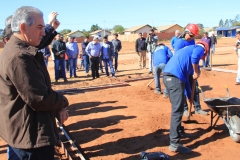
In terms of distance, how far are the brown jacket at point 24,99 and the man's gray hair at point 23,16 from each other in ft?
0.38

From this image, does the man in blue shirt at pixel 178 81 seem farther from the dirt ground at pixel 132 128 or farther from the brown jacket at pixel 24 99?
the brown jacket at pixel 24 99

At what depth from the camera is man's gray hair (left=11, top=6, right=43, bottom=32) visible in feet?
7.00

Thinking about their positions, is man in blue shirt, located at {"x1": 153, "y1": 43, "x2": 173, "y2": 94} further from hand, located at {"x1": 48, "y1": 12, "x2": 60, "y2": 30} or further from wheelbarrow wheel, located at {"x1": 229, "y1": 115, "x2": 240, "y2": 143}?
hand, located at {"x1": 48, "y1": 12, "x2": 60, "y2": 30}

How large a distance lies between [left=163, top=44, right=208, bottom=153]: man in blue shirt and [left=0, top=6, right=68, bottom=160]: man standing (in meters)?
2.69

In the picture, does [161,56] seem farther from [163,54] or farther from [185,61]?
[185,61]

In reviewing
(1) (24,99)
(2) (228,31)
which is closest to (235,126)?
(1) (24,99)

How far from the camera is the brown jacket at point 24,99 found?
2055mm

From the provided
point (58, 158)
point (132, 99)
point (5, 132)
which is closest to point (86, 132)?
point (58, 158)

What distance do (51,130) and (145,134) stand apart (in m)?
3.46

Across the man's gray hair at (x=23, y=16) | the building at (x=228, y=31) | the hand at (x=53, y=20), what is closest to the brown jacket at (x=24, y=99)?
the man's gray hair at (x=23, y=16)

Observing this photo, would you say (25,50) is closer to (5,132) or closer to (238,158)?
(5,132)

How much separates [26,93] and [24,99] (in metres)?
0.05

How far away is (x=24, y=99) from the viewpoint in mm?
2090

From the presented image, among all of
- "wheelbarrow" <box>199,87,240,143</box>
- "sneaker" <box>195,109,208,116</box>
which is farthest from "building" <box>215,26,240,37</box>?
"wheelbarrow" <box>199,87,240,143</box>
